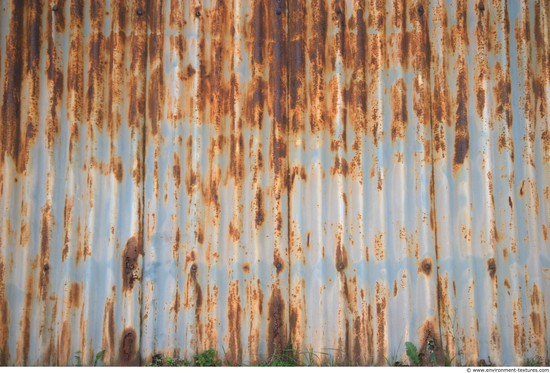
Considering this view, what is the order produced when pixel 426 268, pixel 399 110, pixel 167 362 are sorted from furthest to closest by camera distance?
pixel 399 110 → pixel 426 268 → pixel 167 362

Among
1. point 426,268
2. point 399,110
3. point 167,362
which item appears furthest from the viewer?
point 399,110

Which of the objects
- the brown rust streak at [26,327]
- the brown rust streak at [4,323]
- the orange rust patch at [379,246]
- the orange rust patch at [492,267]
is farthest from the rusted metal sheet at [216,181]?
the orange rust patch at [492,267]

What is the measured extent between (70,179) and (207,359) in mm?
1530

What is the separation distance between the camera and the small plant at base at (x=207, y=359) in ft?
10.2

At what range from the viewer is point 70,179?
3.23 m

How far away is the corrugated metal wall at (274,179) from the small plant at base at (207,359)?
0.05m

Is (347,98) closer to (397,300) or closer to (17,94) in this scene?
(397,300)

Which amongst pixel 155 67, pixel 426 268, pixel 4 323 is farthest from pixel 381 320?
pixel 4 323

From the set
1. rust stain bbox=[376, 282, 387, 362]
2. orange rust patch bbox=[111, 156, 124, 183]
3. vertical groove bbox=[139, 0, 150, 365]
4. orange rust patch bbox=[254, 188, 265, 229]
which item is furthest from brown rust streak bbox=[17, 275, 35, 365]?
rust stain bbox=[376, 282, 387, 362]

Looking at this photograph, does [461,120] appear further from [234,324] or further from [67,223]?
[67,223]

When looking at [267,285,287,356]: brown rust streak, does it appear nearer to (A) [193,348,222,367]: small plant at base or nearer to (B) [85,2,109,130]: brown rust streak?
(A) [193,348,222,367]: small plant at base

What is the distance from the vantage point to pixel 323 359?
124 inches

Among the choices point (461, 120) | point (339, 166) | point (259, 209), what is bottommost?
point (259, 209)

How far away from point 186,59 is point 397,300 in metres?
2.22
